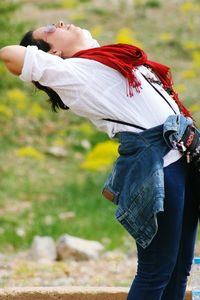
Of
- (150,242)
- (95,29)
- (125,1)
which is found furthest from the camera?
(125,1)

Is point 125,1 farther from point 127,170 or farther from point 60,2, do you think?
point 127,170

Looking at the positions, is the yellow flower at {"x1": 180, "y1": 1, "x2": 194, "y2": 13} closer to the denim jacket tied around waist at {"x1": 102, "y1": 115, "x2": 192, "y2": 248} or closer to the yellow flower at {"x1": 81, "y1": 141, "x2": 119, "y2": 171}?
the yellow flower at {"x1": 81, "y1": 141, "x2": 119, "y2": 171}

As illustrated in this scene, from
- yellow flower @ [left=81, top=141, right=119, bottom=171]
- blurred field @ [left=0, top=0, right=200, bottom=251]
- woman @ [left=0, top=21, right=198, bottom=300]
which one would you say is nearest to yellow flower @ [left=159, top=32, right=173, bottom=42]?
blurred field @ [left=0, top=0, right=200, bottom=251]

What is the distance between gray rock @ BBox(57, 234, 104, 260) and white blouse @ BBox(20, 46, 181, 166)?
4758 millimetres

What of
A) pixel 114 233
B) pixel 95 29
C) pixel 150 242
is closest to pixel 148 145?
pixel 150 242

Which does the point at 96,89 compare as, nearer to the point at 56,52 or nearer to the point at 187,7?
the point at 56,52

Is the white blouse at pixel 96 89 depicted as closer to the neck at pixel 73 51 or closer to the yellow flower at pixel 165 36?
the neck at pixel 73 51

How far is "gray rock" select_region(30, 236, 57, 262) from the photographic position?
8703 mm

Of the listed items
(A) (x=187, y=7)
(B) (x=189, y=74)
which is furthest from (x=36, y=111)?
(A) (x=187, y=7)

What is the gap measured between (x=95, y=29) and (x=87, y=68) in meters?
17.2

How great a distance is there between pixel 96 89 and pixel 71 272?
3868mm

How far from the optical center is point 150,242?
12.2ft

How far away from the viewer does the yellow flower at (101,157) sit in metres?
13.6

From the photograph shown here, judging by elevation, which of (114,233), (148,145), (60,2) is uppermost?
(148,145)
